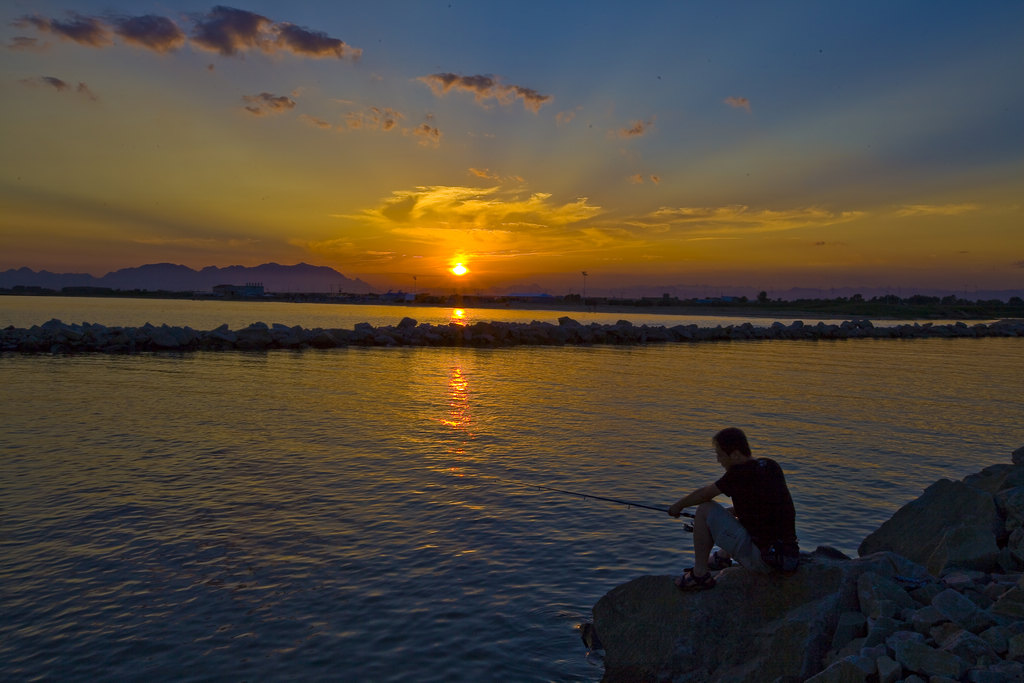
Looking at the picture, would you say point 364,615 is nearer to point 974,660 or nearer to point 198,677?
point 198,677

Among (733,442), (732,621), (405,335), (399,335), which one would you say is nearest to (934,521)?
(733,442)

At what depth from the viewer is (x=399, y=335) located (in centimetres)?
4509

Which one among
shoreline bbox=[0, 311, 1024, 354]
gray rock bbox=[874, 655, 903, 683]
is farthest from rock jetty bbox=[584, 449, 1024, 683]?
shoreline bbox=[0, 311, 1024, 354]

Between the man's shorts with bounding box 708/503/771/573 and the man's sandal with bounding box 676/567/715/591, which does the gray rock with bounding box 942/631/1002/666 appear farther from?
the man's sandal with bounding box 676/567/715/591

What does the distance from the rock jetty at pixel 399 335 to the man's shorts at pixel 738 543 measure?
35.9 m

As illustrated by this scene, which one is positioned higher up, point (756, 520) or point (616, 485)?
point (756, 520)

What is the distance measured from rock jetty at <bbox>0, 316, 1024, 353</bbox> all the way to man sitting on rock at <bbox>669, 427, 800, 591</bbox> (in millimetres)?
35756

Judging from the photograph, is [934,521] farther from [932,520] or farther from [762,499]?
[762,499]

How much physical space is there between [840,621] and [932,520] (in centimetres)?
313

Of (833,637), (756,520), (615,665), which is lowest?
(615,665)

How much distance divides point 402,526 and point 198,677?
12.5 ft

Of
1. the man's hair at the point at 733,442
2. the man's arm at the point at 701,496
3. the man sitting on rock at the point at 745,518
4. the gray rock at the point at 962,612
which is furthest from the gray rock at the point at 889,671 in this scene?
the man's hair at the point at 733,442

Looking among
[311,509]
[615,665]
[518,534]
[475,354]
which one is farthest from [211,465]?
[475,354]

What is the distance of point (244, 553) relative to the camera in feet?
26.8
